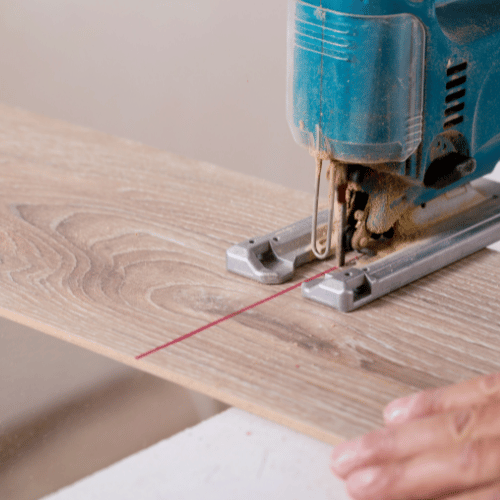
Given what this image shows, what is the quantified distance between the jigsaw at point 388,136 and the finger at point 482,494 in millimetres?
326

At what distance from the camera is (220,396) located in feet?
2.82

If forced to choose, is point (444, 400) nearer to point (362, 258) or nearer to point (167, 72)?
point (362, 258)

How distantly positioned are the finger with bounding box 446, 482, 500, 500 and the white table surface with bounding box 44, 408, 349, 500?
A: 35 centimetres

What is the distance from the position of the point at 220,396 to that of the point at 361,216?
376mm

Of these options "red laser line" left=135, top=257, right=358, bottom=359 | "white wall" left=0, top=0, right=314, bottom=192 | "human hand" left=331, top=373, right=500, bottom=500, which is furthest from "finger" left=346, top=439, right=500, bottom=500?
"white wall" left=0, top=0, right=314, bottom=192

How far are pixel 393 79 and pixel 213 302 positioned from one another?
1.19ft

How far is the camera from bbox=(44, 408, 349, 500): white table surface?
111cm

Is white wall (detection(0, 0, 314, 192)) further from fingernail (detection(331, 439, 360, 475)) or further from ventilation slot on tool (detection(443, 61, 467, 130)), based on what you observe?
fingernail (detection(331, 439, 360, 475))

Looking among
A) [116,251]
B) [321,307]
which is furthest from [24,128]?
[321,307]

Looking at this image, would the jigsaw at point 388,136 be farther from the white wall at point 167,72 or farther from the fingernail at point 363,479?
the white wall at point 167,72

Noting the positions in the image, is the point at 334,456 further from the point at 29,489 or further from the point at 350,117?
the point at 29,489

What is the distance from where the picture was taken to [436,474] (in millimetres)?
735

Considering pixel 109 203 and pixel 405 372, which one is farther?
pixel 109 203

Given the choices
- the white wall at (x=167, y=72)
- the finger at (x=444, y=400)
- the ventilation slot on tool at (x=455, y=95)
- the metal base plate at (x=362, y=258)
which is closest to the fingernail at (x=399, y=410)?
the finger at (x=444, y=400)
